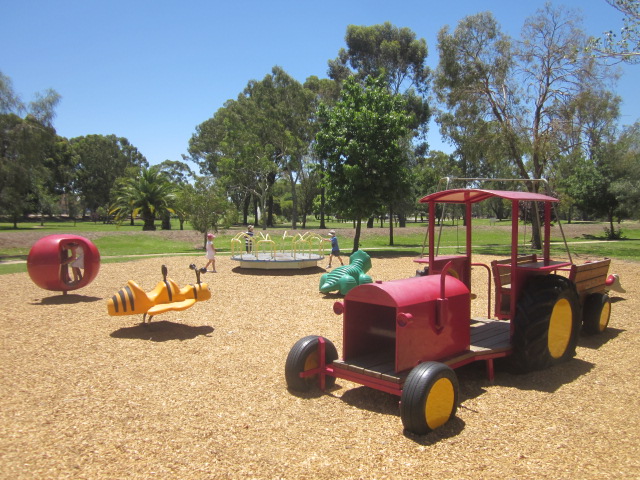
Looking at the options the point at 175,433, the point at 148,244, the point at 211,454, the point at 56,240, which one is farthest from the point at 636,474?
the point at 148,244

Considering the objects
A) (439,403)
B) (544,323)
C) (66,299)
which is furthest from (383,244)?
(439,403)

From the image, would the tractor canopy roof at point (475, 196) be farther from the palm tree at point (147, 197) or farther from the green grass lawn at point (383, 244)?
the palm tree at point (147, 197)

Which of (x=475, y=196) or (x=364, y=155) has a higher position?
(x=364, y=155)

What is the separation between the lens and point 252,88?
56500 mm

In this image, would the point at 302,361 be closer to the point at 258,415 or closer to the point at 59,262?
the point at 258,415

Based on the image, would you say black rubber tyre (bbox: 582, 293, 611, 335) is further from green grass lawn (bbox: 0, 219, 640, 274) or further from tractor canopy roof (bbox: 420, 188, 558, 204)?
green grass lawn (bbox: 0, 219, 640, 274)

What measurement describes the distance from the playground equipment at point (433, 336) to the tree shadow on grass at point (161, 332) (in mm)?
3518

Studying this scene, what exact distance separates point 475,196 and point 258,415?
4.49 m

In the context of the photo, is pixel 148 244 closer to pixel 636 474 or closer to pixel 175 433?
pixel 175 433

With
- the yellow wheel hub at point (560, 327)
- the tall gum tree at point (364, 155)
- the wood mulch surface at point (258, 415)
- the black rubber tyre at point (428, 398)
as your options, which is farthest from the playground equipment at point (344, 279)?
the tall gum tree at point (364, 155)

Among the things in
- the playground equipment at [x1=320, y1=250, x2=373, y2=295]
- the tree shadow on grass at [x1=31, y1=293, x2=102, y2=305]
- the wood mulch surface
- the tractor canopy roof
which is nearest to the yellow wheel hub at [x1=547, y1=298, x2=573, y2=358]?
the wood mulch surface

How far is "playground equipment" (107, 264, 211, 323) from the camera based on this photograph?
27.2 ft

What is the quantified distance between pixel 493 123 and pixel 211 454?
82.4 feet

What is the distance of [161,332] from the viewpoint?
8859mm
